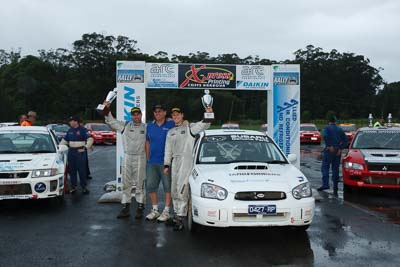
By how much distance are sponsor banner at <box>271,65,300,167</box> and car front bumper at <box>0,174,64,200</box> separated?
495cm

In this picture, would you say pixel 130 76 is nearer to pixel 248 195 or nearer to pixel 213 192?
pixel 213 192

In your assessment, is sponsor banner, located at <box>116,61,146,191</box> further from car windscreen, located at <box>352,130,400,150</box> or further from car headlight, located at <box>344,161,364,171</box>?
car windscreen, located at <box>352,130,400,150</box>

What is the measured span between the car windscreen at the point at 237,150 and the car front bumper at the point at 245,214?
4.34ft

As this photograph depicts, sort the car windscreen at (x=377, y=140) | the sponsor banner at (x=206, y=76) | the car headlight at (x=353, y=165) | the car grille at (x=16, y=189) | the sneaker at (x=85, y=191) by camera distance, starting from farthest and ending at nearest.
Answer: the car windscreen at (x=377, y=140) < the sneaker at (x=85, y=191) < the sponsor banner at (x=206, y=76) < the car headlight at (x=353, y=165) < the car grille at (x=16, y=189)

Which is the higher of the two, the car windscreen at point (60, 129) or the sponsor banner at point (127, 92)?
the sponsor banner at point (127, 92)

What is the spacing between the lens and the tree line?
77.2 meters

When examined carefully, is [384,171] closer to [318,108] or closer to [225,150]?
[225,150]

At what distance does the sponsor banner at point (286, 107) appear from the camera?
1057 cm

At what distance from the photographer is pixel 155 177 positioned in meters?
7.54

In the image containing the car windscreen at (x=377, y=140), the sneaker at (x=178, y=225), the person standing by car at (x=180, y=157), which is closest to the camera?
the sneaker at (x=178, y=225)

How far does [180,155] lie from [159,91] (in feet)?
241

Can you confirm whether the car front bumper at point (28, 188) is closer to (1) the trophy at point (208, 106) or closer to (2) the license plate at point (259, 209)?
(1) the trophy at point (208, 106)

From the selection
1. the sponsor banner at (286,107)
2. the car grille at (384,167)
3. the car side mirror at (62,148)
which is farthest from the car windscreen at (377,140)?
the car side mirror at (62,148)

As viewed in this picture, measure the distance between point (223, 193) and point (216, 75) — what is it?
476 cm
